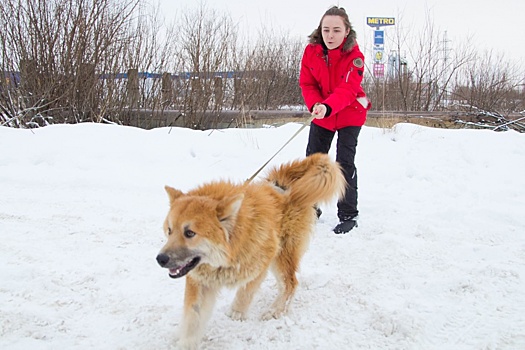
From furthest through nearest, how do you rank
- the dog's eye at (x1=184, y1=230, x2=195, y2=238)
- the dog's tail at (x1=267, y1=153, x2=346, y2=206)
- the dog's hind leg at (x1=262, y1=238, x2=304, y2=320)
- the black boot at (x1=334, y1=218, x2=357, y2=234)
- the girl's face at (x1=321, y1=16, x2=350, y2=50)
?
the black boot at (x1=334, y1=218, x2=357, y2=234) < the girl's face at (x1=321, y1=16, x2=350, y2=50) < the dog's tail at (x1=267, y1=153, x2=346, y2=206) < the dog's hind leg at (x1=262, y1=238, x2=304, y2=320) < the dog's eye at (x1=184, y1=230, x2=195, y2=238)

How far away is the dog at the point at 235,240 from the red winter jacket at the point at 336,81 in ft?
3.49

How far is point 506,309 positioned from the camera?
2.34m

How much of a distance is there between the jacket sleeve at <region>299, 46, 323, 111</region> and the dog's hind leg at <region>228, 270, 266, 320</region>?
1.92 meters

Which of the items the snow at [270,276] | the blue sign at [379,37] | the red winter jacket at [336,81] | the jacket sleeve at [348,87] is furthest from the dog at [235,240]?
the blue sign at [379,37]

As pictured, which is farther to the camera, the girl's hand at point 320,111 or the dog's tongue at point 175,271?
the girl's hand at point 320,111

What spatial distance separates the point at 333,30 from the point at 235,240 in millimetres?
2161

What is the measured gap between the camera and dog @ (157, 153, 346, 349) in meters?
2.07

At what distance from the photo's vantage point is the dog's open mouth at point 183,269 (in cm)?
201

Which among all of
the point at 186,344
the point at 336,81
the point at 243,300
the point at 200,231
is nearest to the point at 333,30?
the point at 336,81

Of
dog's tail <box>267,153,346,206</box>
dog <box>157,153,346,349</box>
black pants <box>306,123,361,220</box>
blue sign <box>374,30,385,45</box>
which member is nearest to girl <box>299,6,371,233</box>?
black pants <box>306,123,361,220</box>

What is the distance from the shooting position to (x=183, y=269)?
203 cm

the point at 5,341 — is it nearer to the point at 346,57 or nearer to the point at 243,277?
the point at 243,277

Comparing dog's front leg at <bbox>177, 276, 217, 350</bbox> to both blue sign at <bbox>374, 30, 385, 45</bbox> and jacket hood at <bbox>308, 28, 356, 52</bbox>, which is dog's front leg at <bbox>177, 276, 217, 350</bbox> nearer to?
jacket hood at <bbox>308, 28, 356, 52</bbox>

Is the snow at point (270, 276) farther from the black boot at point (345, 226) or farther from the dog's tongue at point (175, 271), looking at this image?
the dog's tongue at point (175, 271)
